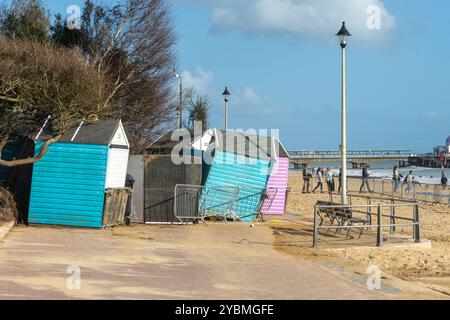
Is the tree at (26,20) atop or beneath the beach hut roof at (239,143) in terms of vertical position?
atop

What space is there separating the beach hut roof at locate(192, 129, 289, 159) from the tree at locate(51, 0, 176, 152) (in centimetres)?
866

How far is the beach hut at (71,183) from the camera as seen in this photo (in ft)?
59.5

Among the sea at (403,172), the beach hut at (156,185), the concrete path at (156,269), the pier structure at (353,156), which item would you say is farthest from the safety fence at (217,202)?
the pier structure at (353,156)

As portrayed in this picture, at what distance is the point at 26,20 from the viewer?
30938mm

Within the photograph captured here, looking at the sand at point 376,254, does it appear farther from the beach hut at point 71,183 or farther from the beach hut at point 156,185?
the beach hut at point 71,183

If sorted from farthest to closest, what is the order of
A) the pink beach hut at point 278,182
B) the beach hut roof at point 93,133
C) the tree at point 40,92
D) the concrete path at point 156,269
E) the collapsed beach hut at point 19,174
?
the pink beach hut at point 278,182 < the collapsed beach hut at point 19,174 < the beach hut roof at point 93,133 < the tree at point 40,92 < the concrete path at point 156,269

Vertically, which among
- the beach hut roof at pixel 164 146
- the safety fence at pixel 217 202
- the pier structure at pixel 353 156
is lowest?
the safety fence at pixel 217 202

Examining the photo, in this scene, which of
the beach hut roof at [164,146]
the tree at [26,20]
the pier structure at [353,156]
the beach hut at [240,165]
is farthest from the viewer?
the pier structure at [353,156]

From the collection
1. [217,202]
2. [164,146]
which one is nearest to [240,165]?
[217,202]

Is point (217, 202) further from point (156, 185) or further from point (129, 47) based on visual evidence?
point (129, 47)

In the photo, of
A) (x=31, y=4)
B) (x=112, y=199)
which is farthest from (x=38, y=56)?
(x=31, y=4)

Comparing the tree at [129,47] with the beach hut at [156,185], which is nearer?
the beach hut at [156,185]

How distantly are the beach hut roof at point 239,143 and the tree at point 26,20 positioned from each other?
9.56 metres
